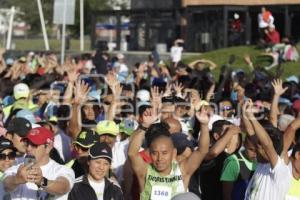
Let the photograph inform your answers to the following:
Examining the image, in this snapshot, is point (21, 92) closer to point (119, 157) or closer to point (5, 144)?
point (119, 157)

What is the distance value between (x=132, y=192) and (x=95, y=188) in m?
1.10

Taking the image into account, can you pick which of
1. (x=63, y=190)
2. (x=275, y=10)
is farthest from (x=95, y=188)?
(x=275, y=10)

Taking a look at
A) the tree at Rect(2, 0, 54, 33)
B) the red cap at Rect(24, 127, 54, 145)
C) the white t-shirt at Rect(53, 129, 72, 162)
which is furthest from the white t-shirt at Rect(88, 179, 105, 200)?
the tree at Rect(2, 0, 54, 33)

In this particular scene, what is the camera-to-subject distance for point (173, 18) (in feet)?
124

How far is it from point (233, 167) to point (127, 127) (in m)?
1.98

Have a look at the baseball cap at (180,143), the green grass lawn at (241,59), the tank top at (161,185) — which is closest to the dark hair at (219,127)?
the baseball cap at (180,143)

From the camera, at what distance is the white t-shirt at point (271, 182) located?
267 inches

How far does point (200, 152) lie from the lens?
7625 mm

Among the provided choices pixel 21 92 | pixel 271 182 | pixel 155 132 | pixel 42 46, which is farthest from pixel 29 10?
pixel 271 182

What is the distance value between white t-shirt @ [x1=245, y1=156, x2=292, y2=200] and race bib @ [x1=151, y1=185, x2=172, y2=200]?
0.65 meters

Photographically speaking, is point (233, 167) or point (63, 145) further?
point (63, 145)

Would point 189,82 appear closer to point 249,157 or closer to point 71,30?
point 249,157

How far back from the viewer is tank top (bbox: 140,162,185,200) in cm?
713

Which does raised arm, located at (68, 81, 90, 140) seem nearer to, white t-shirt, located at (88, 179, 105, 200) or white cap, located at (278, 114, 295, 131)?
white cap, located at (278, 114, 295, 131)
